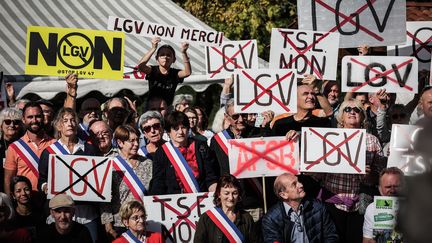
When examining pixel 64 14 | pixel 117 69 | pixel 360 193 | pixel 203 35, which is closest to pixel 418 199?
pixel 360 193

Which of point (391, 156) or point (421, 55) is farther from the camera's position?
point (421, 55)

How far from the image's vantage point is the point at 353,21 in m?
8.06

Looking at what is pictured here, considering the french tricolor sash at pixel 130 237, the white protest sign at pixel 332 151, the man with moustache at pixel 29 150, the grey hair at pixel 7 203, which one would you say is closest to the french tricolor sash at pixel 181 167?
the french tricolor sash at pixel 130 237

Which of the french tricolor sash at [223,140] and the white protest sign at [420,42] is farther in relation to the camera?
the white protest sign at [420,42]

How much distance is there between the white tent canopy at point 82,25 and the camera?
1202cm

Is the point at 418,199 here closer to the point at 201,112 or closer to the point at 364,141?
the point at 364,141

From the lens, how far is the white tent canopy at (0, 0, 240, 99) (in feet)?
39.4

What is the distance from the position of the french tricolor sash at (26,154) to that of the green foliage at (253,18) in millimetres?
11615

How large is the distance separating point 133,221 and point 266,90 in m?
1.86

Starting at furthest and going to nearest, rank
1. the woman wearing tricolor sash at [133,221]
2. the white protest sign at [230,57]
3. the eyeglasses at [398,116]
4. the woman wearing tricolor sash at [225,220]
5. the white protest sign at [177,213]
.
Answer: the white protest sign at [230,57]
the eyeglasses at [398,116]
the white protest sign at [177,213]
the woman wearing tricolor sash at [225,220]
the woman wearing tricolor sash at [133,221]

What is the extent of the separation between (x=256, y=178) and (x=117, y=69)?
74.5 inches

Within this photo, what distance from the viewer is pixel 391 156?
6457 mm

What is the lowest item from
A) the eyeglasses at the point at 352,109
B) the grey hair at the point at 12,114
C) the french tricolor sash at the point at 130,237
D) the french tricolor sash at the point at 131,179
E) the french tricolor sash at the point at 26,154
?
the french tricolor sash at the point at 130,237

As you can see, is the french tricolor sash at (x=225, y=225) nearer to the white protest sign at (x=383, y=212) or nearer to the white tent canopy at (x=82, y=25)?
the white protest sign at (x=383, y=212)
